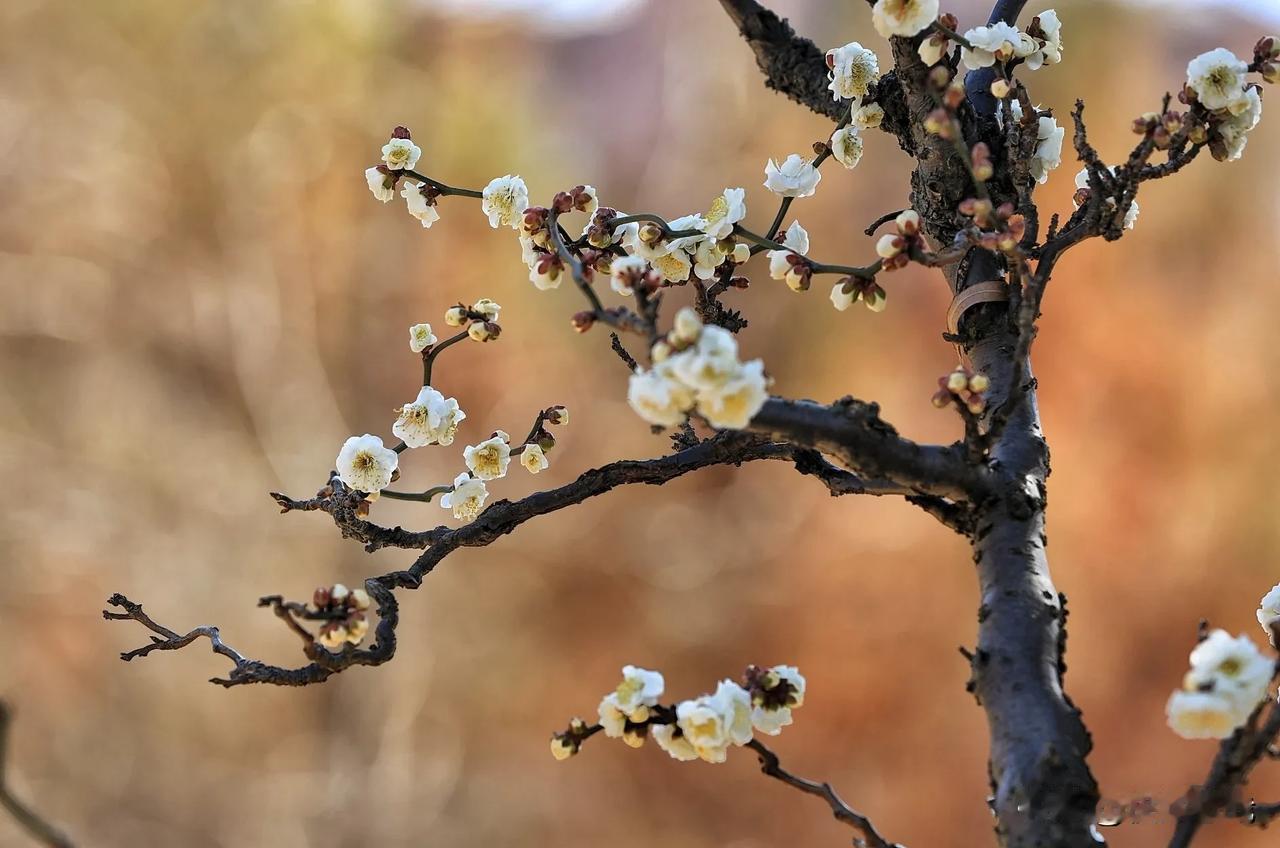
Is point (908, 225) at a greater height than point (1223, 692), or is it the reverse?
point (908, 225)

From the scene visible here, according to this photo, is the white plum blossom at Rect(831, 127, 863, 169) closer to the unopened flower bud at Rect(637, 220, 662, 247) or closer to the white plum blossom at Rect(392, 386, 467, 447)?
the unopened flower bud at Rect(637, 220, 662, 247)

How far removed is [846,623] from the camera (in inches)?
105

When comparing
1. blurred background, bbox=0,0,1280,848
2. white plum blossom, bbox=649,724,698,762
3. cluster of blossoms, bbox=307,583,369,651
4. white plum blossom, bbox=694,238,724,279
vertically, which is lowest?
white plum blossom, bbox=649,724,698,762

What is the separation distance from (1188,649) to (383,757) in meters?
2.03

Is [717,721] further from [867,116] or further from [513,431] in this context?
[513,431]

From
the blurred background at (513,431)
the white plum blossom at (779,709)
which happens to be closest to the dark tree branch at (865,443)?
the white plum blossom at (779,709)

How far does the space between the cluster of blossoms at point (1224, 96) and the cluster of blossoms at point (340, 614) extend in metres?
0.60

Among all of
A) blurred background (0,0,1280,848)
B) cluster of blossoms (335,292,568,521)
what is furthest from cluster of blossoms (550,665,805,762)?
blurred background (0,0,1280,848)

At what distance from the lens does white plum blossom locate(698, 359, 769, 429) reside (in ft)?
1.62

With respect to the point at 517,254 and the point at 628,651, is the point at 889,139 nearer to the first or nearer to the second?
the point at 517,254

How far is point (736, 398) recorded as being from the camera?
0.50 meters

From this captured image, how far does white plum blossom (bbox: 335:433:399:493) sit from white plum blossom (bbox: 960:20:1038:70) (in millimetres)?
517

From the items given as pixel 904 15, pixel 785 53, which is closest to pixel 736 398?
pixel 904 15

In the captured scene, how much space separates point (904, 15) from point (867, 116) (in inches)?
5.4
